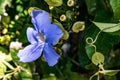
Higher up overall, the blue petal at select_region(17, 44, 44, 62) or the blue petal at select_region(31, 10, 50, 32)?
the blue petal at select_region(31, 10, 50, 32)

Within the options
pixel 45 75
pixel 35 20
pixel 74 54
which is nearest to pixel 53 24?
pixel 35 20

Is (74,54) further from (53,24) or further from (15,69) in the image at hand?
(53,24)

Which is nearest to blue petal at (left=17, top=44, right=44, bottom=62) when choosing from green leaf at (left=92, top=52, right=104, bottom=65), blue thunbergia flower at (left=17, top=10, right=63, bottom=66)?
blue thunbergia flower at (left=17, top=10, right=63, bottom=66)

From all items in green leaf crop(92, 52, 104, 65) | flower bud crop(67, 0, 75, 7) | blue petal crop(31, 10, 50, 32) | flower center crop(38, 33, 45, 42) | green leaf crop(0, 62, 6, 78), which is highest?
flower bud crop(67, 0, 75, 7)

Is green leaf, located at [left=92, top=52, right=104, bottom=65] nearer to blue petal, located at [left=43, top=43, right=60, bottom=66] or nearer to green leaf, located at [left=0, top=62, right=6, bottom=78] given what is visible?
blue petal, located at [left=43, top=43, right=60, bottom=66]

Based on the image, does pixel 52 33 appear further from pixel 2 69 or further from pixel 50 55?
pixel 2 69

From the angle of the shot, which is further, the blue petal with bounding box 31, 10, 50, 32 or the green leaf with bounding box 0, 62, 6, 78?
the green leaf with bounding box 0, 62, 6, 78
